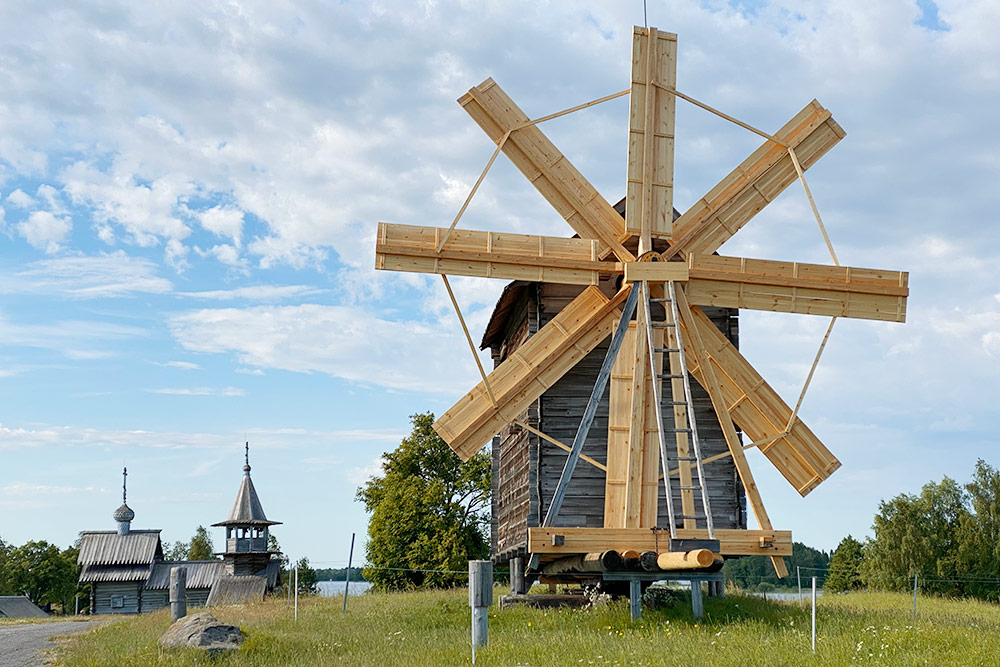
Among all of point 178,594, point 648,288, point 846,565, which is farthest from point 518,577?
point 846,565

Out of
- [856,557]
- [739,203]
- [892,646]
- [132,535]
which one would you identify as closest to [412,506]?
[132,535]

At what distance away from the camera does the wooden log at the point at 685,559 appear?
11742 millimetres

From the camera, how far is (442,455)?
37.6 metres

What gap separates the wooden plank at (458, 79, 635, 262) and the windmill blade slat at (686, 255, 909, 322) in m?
1.40

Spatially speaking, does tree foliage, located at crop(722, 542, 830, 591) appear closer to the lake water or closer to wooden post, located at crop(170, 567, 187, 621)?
the lake water

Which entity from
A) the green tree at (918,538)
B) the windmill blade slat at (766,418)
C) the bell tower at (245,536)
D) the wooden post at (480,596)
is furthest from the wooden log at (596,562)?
the green tree at (918,538)

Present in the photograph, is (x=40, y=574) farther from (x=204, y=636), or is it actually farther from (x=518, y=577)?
(x=204, y=636)

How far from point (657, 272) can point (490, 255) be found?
2481 millimetres

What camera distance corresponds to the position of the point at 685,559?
12117 millimetres

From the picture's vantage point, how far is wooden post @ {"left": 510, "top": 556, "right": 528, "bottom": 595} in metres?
17.5

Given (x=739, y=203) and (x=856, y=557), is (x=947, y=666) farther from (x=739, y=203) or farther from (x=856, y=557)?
(x=856, y=557)

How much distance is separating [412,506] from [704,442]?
20.8m

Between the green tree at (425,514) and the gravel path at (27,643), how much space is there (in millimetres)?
15217

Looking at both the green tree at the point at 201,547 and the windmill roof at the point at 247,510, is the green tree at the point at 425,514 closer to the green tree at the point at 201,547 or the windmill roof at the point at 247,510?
the windmill roof at the point at 247,510
